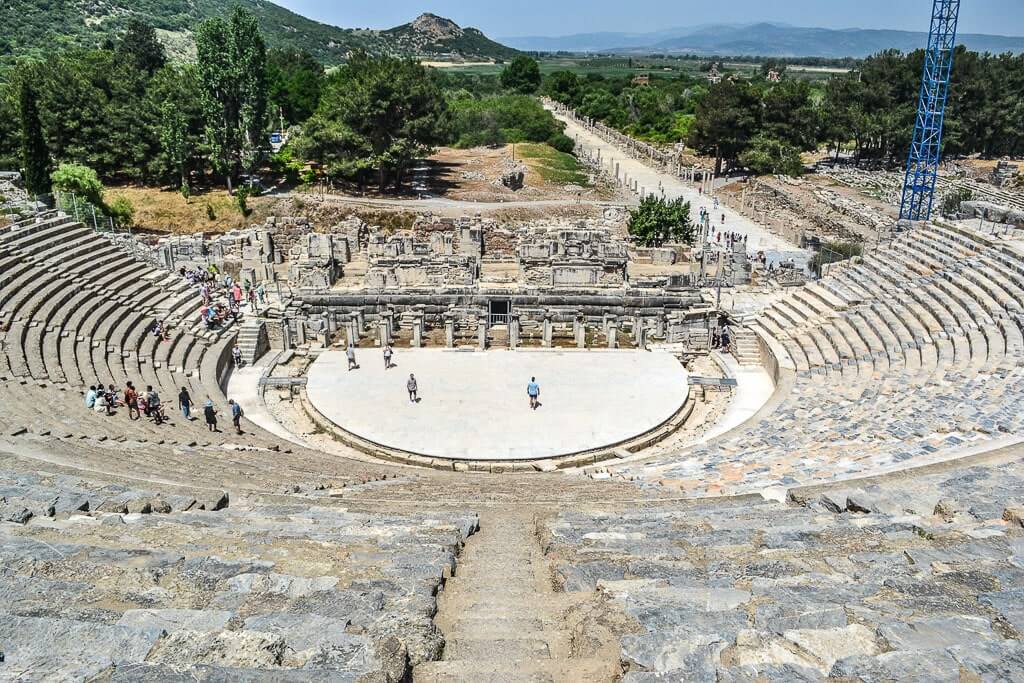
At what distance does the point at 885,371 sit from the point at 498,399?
11.7 m

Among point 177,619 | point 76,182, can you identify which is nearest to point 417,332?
point 177,619

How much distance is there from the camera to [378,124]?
170 ft

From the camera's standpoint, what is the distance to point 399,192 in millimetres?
54969

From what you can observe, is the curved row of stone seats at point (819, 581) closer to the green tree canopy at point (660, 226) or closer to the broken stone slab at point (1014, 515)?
the broken stone slab at point (1014, 515)

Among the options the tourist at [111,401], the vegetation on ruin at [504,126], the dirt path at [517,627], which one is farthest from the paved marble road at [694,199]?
the dirt path at [517,627]

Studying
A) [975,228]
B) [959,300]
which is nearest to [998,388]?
[959,300]

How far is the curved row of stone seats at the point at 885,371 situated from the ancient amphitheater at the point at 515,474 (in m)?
0.13

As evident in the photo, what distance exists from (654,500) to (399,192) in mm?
45958

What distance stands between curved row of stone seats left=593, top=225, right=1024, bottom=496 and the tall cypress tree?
39.8 metres

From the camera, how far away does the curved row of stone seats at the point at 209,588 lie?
513 centimetres

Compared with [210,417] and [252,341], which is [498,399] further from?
[252,341]

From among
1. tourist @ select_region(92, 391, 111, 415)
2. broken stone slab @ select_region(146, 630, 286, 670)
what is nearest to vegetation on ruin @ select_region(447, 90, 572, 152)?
tourist @ select_region(92, 391, 111, 415)

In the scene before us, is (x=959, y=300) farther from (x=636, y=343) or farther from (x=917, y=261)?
(x=636, y=343)

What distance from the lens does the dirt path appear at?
578cm
